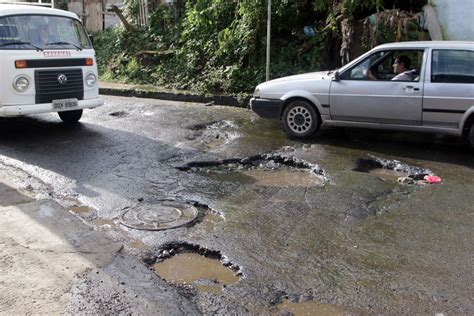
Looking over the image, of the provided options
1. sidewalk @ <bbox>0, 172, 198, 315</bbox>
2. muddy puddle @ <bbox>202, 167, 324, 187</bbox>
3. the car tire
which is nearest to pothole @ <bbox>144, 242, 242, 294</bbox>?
sidewalk @ <bbox>0, 172, 198, 315</bbox>

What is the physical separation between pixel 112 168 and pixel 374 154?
12.6 feet

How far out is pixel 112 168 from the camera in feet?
22.7

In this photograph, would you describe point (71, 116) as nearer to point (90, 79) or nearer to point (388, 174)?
point (90, 79)

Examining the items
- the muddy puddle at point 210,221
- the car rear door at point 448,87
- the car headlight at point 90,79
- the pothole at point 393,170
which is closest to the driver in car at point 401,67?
the car rear door at point 448,87

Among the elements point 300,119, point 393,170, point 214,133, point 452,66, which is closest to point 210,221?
point 393,170

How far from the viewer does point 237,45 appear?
43.3 feet

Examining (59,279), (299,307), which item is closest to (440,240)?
(299,307)

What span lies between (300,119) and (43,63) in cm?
443

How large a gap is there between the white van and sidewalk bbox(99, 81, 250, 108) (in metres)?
3.47

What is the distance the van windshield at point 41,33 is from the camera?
8.34 metres

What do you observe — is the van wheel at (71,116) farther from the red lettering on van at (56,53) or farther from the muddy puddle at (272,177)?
the muddy puddle at (272,177)

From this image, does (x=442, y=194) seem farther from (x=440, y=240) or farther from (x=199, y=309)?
(x=199, y=309)

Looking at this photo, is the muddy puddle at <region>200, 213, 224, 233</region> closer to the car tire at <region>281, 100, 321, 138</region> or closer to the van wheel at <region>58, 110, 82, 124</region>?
the car tire at <region>281, 100, 321, 138</region>

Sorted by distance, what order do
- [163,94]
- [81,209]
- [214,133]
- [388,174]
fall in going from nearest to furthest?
1. [81,209]
2. [388,174]
3. [214,133]
4. [163,94]
